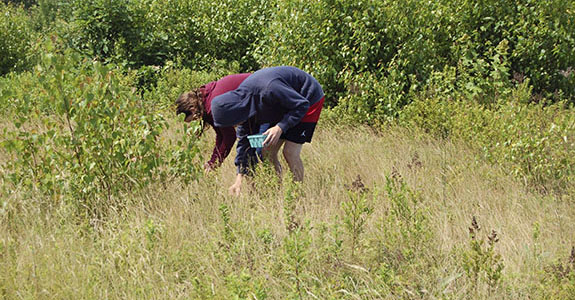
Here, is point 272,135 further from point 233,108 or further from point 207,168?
point 207,168

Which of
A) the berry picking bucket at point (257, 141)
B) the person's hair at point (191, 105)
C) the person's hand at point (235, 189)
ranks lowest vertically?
the person's hand at point (235, 189)

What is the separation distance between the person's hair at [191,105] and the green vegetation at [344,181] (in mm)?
111

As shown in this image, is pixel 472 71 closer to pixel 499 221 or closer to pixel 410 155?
pixel 410 155

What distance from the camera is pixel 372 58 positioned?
5883 millimetres

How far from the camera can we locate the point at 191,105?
3717 millimetres

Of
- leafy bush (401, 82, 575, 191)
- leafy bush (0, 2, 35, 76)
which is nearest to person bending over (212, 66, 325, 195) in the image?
leafy bush (401, 82, 575, 191)

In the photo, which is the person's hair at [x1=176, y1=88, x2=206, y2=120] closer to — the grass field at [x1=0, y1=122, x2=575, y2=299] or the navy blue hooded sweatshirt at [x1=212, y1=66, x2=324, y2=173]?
the navy blue hooded sweatshirt at [x1=212, y1=66, x2=324, y2=173]

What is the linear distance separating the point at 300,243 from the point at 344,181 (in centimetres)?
161

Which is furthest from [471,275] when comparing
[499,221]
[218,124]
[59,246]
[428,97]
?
[428,97]

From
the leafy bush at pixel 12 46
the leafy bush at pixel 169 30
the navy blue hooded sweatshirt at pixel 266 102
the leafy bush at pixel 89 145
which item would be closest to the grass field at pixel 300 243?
the leafy bush at pixel 89 145

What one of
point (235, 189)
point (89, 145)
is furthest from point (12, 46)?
point (235, 189)

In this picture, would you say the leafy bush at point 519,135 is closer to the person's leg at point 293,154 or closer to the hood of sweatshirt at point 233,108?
the person's leg at point 293,154

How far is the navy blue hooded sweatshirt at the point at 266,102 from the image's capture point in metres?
3.52

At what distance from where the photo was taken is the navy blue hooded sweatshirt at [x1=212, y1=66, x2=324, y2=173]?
11.5ft
